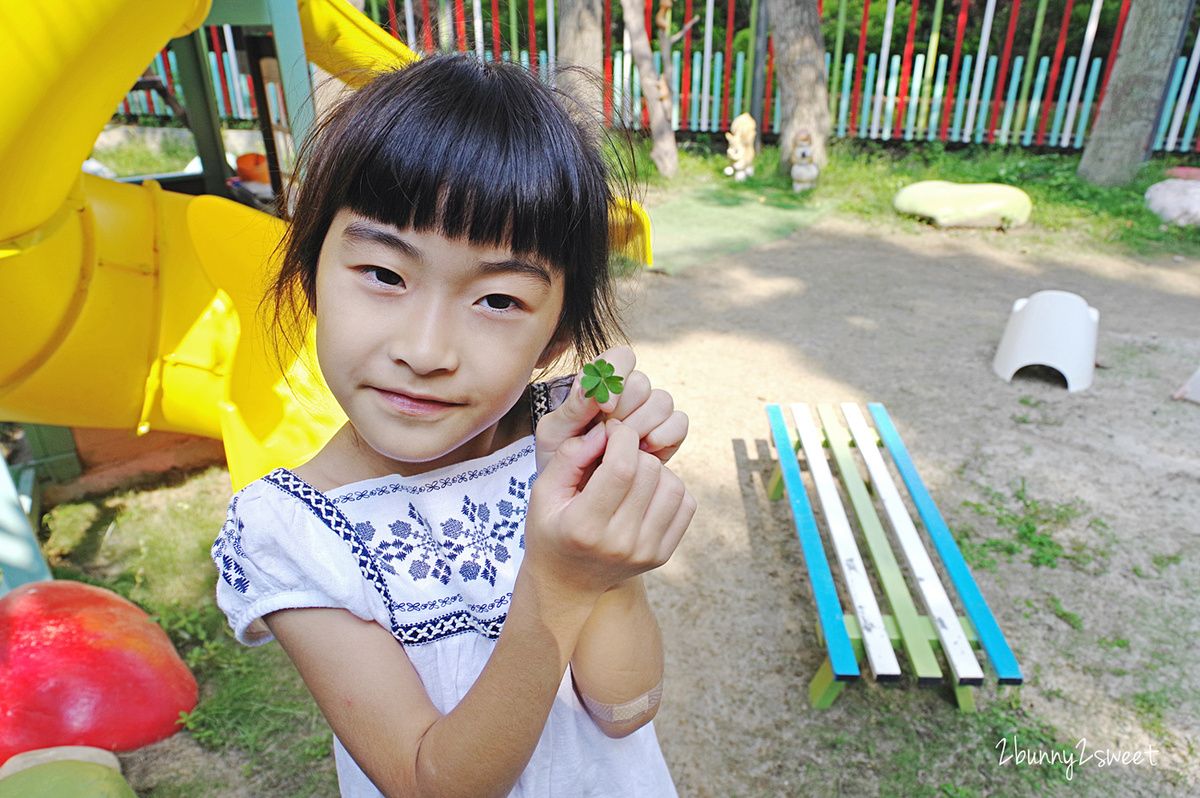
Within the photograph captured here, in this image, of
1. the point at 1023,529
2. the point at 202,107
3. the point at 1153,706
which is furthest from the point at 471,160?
the point at 202,107

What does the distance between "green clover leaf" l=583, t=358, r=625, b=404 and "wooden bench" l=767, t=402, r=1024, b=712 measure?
1503mm

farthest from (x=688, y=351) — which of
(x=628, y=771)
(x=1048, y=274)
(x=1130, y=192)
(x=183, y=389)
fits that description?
(x=1130, y=192)

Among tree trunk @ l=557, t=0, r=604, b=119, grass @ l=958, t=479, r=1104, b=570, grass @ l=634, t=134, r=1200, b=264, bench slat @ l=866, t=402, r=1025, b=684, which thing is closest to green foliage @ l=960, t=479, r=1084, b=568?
grass @ l=958, t=479, r=1104, b=570

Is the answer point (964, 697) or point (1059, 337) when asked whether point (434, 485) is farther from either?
point (1059, 337)

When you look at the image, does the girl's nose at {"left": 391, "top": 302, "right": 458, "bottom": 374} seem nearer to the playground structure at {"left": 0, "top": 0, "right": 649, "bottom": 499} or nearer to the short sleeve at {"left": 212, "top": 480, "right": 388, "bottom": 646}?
the short sleeve at {"left": 212, "top": 480, "right": 388, "bottom": 646}

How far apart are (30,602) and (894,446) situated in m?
2.63

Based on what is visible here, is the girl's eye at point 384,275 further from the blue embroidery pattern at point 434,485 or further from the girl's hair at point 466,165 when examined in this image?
the blue embroidery pattern at point 434,485

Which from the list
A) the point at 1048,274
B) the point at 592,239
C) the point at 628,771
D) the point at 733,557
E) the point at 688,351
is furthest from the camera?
the point at 1048,274

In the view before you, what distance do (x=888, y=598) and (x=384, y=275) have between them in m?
1.90

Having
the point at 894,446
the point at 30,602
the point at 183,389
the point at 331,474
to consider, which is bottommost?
the point at 894,446

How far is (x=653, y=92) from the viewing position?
790cm

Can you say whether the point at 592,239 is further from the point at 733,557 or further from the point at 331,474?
the point at 733,557

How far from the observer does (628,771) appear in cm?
108

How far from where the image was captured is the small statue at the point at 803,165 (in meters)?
7.73
